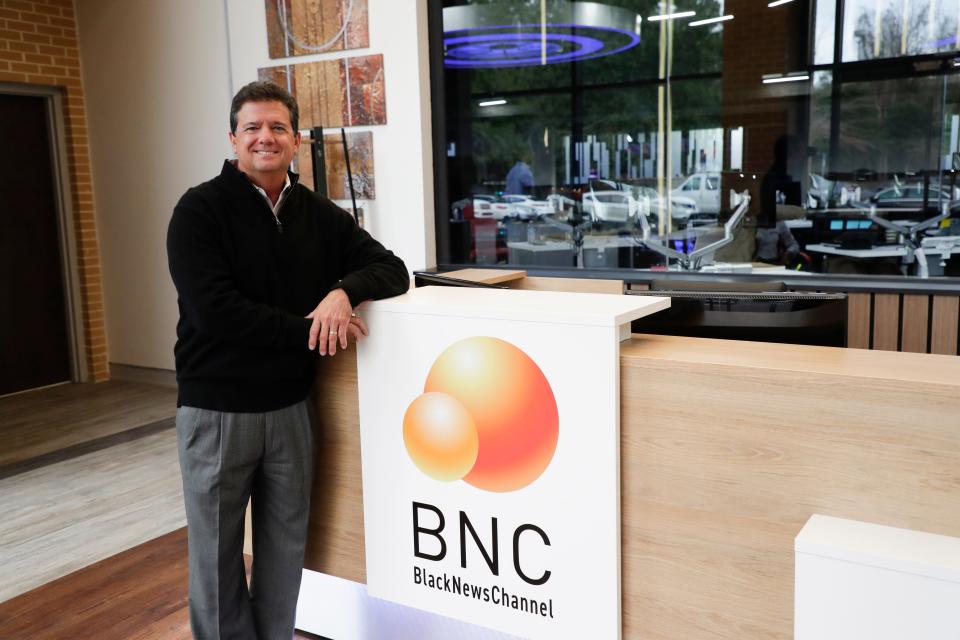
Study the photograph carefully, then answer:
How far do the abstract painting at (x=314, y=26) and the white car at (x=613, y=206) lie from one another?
1659 millimetres

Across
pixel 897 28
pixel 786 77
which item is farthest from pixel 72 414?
pixel 897 28

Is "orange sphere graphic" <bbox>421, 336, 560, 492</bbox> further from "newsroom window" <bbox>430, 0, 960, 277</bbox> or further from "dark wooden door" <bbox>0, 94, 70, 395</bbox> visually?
"dark wooden door" <bbox>0, 94, 70, 395</bbox>

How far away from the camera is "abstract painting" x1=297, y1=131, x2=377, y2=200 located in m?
5.07

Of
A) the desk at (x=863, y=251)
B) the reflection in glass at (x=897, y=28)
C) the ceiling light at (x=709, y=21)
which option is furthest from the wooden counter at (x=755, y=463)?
the ceiling light at (x=709, y=21)

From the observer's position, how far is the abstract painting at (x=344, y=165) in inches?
200

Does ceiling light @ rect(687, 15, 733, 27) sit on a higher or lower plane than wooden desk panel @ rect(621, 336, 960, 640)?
higher

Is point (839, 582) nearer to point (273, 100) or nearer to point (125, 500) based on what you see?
A: point (273, 100)

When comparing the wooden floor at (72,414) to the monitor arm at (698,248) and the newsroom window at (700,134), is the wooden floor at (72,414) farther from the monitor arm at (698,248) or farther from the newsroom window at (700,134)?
the monitor arm at (698,248)

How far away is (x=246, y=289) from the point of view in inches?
82.2

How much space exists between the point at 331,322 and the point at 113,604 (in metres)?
1.59

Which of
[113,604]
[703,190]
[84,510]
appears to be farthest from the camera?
[703,190]

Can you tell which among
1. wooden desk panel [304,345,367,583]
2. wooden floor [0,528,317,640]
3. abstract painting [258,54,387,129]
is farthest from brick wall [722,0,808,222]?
wooden floor [0,528,317,640]

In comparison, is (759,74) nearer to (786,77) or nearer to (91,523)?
(786,77)

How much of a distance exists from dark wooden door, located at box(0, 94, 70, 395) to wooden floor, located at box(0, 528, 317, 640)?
11.0ft
